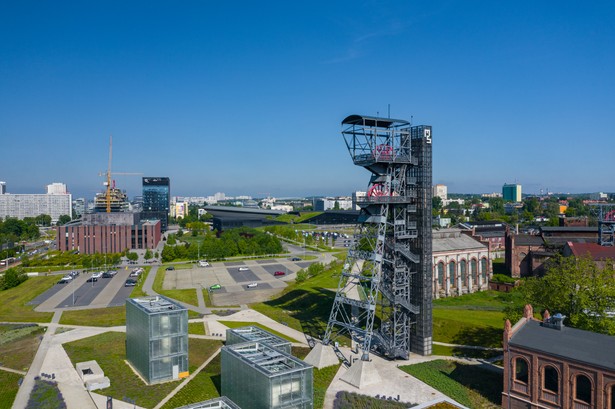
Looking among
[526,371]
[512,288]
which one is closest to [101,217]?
[512,288]

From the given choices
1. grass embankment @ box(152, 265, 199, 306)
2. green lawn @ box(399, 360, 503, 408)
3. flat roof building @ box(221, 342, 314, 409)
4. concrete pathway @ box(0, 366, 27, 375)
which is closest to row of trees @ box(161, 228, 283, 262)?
grass embankment @ box(152, 265, 199, 306)

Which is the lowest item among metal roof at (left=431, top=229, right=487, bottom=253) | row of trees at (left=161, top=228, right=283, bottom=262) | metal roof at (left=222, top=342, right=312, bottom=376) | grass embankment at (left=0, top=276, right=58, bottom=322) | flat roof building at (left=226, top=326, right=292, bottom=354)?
grass embankment at (left=0, top=276, right=58, bottom=322)

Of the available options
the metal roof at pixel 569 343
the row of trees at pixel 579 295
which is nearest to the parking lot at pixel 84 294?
the row of trees at pixel 579 295

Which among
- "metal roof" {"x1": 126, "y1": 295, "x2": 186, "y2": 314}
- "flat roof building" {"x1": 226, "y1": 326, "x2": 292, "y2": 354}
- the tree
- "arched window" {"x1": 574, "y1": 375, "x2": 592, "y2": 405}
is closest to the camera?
"arched window" {"x1": 574, "y1": 375, "x2": 592, "y2": 405}

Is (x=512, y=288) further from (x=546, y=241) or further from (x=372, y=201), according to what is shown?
(x=372, y=201)

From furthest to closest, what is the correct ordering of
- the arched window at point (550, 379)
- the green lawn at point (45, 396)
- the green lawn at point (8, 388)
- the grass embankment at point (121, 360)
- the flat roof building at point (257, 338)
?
the flat roof building at point (257, 338), the grass embankment at point (121, 360), the green lawn at point (8, 388), the green lawn at point (45, 396), the arched window at point (550, 379)

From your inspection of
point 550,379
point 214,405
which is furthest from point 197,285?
point 550,379

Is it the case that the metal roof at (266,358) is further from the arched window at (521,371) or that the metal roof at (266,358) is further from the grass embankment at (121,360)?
the arched window at (521,371)

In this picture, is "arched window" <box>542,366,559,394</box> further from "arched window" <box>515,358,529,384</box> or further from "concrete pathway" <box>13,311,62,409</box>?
"concrete pathway" <box>13,311,62,409</box>
